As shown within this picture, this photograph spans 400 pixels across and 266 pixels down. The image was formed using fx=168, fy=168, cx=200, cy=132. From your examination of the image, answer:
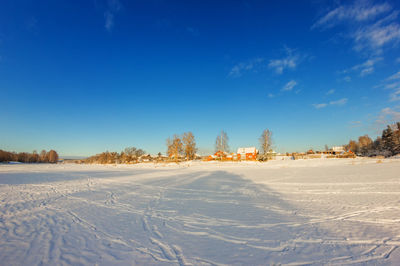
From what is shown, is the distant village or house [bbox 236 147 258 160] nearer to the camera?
the distant village

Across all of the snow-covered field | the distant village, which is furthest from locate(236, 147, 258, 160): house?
the snow-covered field

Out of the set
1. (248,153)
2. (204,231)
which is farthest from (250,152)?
(204,231)

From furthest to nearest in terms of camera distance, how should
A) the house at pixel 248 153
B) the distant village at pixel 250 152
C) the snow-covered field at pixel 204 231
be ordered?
the house at pixel 248 153, the distant village at pixel 250 152, the snow-covered field at pixel 204 231

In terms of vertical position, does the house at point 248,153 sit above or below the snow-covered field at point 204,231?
above

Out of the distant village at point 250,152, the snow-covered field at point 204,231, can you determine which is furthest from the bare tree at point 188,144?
the snow-covered field at point 204,231

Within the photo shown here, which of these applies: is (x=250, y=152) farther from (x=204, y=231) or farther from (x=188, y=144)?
(x=204, y=231)

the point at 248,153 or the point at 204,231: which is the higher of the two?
the point at 248,153

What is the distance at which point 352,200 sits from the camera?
715 cm

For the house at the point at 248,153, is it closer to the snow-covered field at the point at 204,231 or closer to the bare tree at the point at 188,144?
the bare tree at the point at 188,144

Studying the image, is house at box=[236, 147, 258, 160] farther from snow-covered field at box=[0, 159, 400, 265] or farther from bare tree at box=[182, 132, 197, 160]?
snow-covered field at box=[0, 159, 400, 265]

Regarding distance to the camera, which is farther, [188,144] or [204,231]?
[188,144]

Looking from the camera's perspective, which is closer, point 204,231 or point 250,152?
point 204,231

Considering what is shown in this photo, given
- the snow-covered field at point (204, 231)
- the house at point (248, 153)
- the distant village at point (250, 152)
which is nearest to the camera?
the snow-covered field at point (204, 231)

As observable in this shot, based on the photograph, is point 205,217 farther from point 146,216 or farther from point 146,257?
point 146,257
